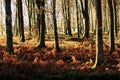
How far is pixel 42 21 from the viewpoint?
27.7m

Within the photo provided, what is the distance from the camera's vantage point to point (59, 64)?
20.8m

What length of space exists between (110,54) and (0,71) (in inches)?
488

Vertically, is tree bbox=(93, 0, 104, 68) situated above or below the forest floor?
above

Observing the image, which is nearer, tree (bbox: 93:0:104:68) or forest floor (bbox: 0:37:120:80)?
forest floor (bbox: 0:37:120:80)

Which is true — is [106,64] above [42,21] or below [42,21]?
below

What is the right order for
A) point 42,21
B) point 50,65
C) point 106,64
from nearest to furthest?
point 50,65
point 106,64
point 42,21

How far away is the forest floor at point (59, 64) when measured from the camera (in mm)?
15849

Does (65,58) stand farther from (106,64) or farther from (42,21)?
(42,21)

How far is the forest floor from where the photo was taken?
52.0ft

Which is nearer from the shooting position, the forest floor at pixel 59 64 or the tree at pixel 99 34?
the forest floor at pixel 59 64

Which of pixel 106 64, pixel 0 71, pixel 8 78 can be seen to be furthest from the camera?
pixel 106 64

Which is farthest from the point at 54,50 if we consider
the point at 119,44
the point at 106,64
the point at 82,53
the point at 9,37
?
the point at 119,44

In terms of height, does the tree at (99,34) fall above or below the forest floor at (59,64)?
above

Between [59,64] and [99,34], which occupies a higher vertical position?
[99,34]
